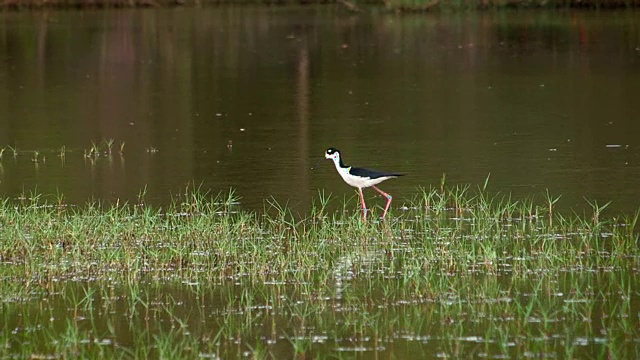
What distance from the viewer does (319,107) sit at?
20.0 meters

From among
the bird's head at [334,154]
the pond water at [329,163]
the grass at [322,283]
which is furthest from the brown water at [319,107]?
the grass at [322,283]

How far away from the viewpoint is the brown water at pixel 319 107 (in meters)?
13.6

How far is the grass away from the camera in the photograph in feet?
24.7

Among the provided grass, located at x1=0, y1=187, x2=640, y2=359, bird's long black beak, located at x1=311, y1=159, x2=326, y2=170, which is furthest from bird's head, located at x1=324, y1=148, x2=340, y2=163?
bird's long black beak, located at x1=311, y1=159, x2=326, y2=170

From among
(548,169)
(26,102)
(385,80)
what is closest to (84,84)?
(26,102)

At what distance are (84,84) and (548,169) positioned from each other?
40.2ft

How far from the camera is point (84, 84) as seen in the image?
24.2m

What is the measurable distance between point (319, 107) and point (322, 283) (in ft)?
37.7

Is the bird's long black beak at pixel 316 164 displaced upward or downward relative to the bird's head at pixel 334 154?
downward

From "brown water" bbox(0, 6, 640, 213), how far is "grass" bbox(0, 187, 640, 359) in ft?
4.50

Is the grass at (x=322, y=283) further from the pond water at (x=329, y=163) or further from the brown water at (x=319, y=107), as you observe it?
the brown water at (x=319, y=107)

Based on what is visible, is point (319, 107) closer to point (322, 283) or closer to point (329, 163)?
point (329, 163)

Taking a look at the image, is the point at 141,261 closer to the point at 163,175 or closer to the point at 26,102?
the point at 163,175

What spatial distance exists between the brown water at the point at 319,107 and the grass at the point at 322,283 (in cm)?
137
